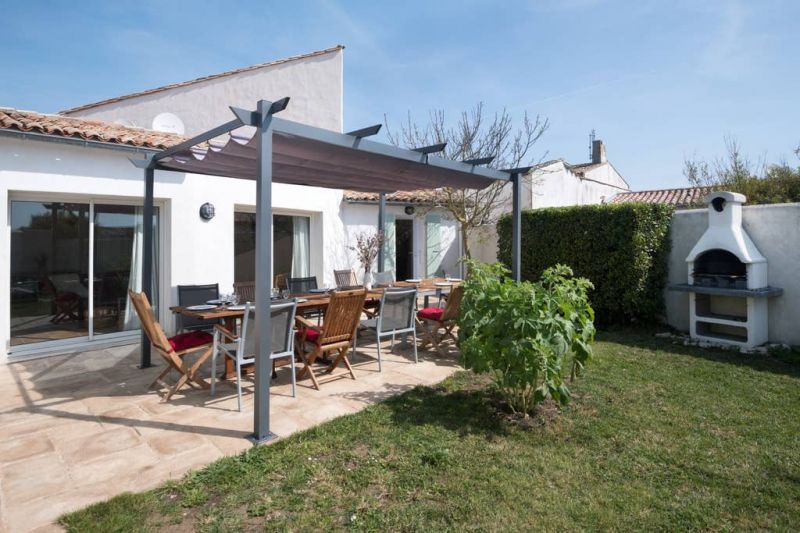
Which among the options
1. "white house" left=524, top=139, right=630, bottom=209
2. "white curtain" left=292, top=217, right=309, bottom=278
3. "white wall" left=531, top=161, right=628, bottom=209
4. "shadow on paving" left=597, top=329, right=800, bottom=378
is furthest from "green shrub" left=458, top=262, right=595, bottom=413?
"white wall" left=531, top=161, right=628, bottom=209

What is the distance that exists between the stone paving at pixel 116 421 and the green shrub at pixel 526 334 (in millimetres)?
1377

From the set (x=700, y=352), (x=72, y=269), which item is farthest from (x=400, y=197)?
(x=700, y=352)

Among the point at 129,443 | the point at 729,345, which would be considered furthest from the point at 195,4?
the point at 729,345

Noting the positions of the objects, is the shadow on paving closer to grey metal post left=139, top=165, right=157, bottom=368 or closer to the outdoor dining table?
the outdoor dining table

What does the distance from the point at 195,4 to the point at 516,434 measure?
8.64 meters

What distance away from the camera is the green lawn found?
2631 mm

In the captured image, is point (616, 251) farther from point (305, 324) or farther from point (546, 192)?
point (546, 192)

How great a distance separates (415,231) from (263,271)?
9.26 meters

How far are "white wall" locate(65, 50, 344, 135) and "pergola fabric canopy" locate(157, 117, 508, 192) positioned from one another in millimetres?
4740

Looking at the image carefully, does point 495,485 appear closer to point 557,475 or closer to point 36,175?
point 557,475

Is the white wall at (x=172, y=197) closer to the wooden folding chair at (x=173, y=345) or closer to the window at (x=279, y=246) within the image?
the window at (x=279, y=246)

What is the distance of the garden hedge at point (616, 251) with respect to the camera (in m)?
8.01

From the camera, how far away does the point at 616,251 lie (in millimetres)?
8273

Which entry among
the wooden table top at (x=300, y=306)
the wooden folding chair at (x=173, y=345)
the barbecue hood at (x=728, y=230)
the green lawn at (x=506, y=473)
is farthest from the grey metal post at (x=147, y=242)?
the barbecue hood at (x=728, y=230)
